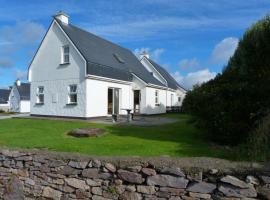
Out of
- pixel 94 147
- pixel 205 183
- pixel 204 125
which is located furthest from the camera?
pixel 204 125

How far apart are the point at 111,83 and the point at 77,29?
568 cm

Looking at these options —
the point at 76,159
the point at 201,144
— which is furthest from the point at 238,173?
the point at 201,144

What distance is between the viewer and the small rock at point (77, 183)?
6834mm

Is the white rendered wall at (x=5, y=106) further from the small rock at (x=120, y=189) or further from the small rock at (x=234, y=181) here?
the small rock at (x=234, y=181)

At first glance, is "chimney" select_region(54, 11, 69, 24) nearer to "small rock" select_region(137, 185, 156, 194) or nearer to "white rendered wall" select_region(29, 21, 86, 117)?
"white rendered wall" select_region(29, 21, 86, 117)

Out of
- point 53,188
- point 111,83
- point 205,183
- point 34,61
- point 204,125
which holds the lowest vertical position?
point 53,188

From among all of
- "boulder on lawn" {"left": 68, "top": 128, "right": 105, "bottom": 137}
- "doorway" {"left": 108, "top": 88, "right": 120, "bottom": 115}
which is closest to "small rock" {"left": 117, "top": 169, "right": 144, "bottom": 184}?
"boulder on lawn" {"left": 68, "top": 128, "right": 105, "bottom": 137}

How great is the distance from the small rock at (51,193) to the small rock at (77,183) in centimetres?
41

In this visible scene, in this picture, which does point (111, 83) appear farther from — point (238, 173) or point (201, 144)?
point (238, 173)

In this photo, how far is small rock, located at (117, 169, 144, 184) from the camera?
6.22 meters

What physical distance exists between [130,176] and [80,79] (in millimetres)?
16272

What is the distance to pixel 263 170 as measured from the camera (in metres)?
5.27

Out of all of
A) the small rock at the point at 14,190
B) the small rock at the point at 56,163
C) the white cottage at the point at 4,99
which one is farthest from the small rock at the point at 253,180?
the white cottage at the point at 4,99

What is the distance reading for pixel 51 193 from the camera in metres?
7.29
